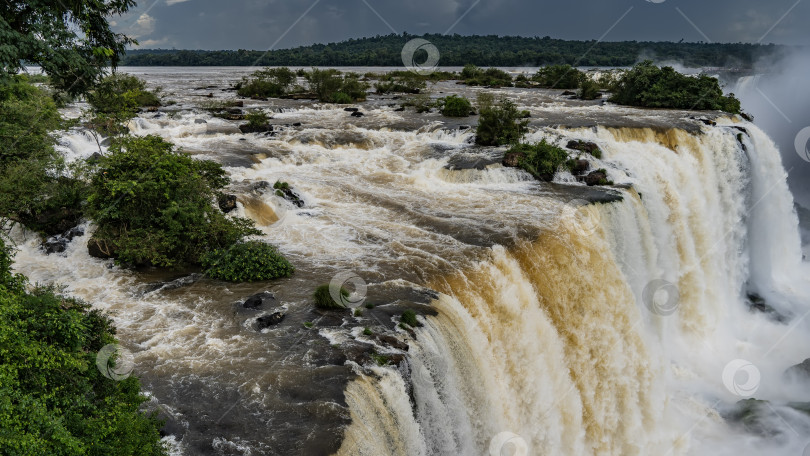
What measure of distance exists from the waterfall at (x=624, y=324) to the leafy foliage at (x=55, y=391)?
3038 millimetres

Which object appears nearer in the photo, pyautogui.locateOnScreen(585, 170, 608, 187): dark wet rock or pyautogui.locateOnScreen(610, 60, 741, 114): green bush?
pyautogui.locateOnScreen(585, 170, 608, 187): dark wet rock

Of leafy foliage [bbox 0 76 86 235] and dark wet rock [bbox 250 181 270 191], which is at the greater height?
dark wet rock [bbox 250 181 270 191]

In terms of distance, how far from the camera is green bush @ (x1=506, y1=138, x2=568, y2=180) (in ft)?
70.9

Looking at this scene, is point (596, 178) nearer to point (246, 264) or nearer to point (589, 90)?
point (246, 264)

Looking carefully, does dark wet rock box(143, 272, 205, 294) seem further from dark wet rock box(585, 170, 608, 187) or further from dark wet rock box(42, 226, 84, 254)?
dark wet rock box(585, 170, 608, 187)

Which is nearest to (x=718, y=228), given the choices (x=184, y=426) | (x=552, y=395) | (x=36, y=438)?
(x=552, y=395)

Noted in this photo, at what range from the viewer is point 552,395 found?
12484 mm

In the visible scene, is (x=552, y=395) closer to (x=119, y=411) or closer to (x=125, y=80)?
(x=119, y=411)

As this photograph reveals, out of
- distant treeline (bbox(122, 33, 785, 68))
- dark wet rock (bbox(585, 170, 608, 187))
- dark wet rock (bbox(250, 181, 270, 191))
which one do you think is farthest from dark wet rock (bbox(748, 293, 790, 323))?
distant treeline (bbox(122, 33, 785, 68))

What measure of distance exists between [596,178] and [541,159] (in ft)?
7.69

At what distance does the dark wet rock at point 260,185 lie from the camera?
18.1 meters

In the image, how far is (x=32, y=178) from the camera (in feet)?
44.5

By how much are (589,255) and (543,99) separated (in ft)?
99.3

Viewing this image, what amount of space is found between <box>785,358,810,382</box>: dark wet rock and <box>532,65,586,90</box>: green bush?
39400mm
